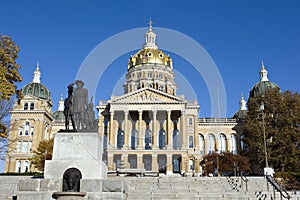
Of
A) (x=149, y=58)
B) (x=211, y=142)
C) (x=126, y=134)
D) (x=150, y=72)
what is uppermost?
(x=149, y=58)

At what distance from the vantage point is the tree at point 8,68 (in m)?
26.2

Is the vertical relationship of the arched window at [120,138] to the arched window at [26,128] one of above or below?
below

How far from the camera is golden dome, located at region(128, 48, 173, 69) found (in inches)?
3305

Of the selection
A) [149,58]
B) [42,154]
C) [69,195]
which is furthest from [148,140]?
[69,195]

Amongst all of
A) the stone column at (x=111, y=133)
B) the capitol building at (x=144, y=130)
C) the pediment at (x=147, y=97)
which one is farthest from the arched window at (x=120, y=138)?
the pediment at (x=147, y=97)

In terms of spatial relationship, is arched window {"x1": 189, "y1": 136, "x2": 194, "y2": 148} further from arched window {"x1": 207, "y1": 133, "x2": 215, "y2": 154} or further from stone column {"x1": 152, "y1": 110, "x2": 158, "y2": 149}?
stone column {"x1": 152, "y1": 110, "x2": 158, "y2": 149}

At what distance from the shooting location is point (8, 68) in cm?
2775

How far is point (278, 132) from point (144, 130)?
23224mm

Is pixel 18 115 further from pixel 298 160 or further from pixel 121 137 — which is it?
pixel 298 160

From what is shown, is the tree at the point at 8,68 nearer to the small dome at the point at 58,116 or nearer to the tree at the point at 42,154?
the tree at the point at 42,154

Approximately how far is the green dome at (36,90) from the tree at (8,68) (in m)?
43.9

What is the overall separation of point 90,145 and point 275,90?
47.1 meters

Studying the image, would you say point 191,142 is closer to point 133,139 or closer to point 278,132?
point 133,139

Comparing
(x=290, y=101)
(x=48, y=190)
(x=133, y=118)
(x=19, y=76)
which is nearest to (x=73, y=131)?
(x=48, y=190)
